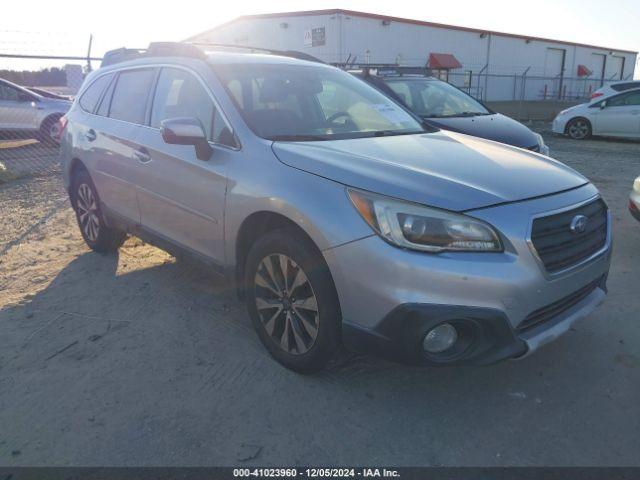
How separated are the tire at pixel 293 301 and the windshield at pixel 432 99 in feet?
15.6

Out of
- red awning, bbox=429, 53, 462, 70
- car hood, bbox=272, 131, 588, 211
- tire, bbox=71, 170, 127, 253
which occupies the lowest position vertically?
tire, bbox=71, 170, 127, 253

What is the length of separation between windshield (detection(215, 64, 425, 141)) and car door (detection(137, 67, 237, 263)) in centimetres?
22

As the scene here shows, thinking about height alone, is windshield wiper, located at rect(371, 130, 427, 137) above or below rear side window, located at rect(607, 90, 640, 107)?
above

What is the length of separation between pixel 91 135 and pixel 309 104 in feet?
7.10

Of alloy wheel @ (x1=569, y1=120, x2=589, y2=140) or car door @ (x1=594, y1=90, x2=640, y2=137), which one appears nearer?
car door @ (x1=594, y1=90, x2=640, y2=137)

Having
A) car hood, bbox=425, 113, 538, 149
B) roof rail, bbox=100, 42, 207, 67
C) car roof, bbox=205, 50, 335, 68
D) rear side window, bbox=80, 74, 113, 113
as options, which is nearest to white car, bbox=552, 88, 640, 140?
car hood, bbox=425, 113, 538, 149

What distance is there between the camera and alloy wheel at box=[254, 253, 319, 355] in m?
2.65

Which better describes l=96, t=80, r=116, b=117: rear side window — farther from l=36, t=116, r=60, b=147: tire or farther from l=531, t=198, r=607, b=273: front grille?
l=36, t=116, r=60, b=147: tire

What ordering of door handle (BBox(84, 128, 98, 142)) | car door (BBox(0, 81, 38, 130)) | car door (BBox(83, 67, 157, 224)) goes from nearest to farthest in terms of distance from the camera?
car door (BBox(83, 67, 157, 224)), door handle (BBox(84, 128, 98, 142)), car door (BBox(0, 81, 38, 130))

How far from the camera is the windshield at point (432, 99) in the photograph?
713 cm

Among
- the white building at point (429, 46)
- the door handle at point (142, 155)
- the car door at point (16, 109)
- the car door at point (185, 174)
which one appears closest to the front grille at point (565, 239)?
the car door at point (185, 174)

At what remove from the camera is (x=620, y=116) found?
499 inches

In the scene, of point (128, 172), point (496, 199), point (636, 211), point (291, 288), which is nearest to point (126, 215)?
point (128, 172)

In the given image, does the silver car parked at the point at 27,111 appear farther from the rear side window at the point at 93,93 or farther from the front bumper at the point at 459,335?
the front bumper at the point at 459,335
